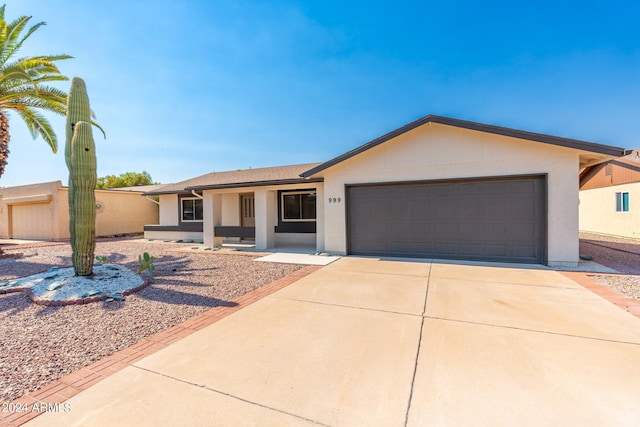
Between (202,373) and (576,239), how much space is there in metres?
9.49

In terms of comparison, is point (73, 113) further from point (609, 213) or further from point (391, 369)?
point (609, 213)

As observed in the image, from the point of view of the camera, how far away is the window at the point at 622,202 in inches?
592

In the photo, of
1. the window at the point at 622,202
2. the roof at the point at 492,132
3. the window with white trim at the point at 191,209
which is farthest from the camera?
the window with white trim at the point at 191,209

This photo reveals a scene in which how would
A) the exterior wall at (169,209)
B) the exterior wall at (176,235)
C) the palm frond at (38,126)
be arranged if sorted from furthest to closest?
1. the exterior wall at (169,209)
2. the exterior wall at (176,235)
3. the palm frond at (38,126)

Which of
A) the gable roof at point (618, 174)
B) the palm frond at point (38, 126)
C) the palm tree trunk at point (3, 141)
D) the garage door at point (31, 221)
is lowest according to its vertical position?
the garage door at point (31, 221)

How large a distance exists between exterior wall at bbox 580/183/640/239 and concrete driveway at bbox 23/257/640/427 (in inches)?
582

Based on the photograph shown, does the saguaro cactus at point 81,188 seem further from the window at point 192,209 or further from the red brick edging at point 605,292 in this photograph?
the red brick edging at point 605,292

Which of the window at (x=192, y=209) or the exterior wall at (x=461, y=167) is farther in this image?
the window at (x=192, y=209)

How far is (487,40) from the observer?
1067cm

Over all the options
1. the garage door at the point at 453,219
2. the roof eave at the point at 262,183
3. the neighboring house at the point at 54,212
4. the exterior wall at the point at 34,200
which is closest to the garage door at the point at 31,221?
the neighboring house at the point at 54,212

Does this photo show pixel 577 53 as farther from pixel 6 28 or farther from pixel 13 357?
pixel 6 28

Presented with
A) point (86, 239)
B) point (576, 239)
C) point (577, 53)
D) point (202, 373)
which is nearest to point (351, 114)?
point (577, 53)

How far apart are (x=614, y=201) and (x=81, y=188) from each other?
24.2 m

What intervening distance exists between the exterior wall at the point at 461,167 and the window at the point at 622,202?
12.0 m
